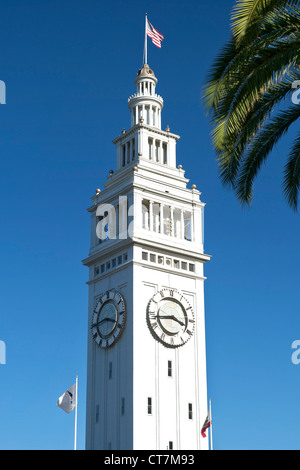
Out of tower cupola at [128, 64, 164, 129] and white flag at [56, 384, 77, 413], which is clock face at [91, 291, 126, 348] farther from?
tower cupola at [128, 64, 164, 129]

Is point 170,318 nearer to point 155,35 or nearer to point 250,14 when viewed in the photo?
point 155,35

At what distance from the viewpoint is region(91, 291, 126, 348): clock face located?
60906 mm

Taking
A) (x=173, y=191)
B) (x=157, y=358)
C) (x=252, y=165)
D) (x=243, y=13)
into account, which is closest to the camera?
(x=243, y=13)

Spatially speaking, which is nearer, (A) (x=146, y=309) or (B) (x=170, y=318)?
(A) (x=146, y=309)

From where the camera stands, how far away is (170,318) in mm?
61906

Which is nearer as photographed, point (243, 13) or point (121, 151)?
point (243, 13)

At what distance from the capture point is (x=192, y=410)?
6084 centimetres

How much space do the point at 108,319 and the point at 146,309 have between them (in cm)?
350

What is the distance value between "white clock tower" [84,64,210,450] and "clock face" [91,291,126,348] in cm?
8

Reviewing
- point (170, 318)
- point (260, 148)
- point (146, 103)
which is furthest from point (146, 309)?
point (260, 148)
